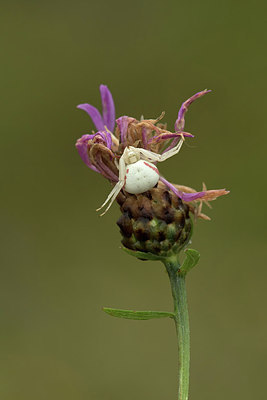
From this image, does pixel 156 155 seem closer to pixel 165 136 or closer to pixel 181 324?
pixel 165 136

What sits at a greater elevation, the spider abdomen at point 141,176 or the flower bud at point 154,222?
the spider abdomen at point 141,176

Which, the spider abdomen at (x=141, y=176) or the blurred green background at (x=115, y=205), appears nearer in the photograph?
the spider abdomen at (x=141, y=176)

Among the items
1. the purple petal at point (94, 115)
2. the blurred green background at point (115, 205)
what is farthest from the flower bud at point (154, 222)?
the blurred green background at point (115, 205)

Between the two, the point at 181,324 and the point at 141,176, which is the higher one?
the point at 141,176

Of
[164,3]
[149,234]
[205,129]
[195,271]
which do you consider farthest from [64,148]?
[149,234]

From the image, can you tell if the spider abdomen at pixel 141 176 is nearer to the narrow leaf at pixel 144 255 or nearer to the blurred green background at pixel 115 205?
the narrow leaf at pixel 144 255

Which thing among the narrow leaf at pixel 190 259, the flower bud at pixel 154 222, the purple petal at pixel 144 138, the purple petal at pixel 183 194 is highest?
the purple petal at pixel 144 138

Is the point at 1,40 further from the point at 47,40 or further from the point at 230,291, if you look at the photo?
the point at 230,291

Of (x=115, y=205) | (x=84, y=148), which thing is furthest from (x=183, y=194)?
(x=115, y=205)
